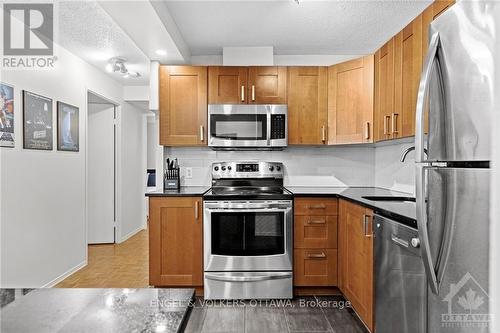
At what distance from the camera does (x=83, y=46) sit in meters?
3.32

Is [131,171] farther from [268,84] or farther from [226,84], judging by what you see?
[268,84]

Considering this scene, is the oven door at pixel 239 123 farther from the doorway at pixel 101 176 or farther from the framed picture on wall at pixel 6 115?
the doorway at pixel 101 176

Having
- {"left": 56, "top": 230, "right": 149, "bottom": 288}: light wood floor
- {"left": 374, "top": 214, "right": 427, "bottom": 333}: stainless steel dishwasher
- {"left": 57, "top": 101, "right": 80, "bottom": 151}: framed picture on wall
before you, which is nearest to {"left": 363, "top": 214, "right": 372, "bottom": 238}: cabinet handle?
{"left": 374, "top": 214, "right": 427, "bottom": 333}: stainless steel dishwasher

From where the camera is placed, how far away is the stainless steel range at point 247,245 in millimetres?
2740

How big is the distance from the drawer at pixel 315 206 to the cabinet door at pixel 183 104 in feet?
3.79

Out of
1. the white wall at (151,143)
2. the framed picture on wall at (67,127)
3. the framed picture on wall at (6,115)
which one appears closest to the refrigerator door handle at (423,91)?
the framed picture on wall at (6,115)

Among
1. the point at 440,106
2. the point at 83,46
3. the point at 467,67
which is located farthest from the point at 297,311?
the point at 83,46

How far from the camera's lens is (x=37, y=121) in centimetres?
294

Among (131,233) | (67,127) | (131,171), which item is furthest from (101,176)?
(67,127)

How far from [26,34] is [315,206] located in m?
3.05

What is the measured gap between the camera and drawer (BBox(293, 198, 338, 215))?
9.17ft

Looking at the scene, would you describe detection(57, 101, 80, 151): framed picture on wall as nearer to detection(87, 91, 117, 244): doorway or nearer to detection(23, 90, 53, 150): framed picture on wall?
detection(23, 90, 53, 150): framed picture on wall

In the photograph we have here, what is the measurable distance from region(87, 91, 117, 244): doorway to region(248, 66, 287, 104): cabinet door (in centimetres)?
266

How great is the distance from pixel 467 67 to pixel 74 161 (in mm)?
3790
